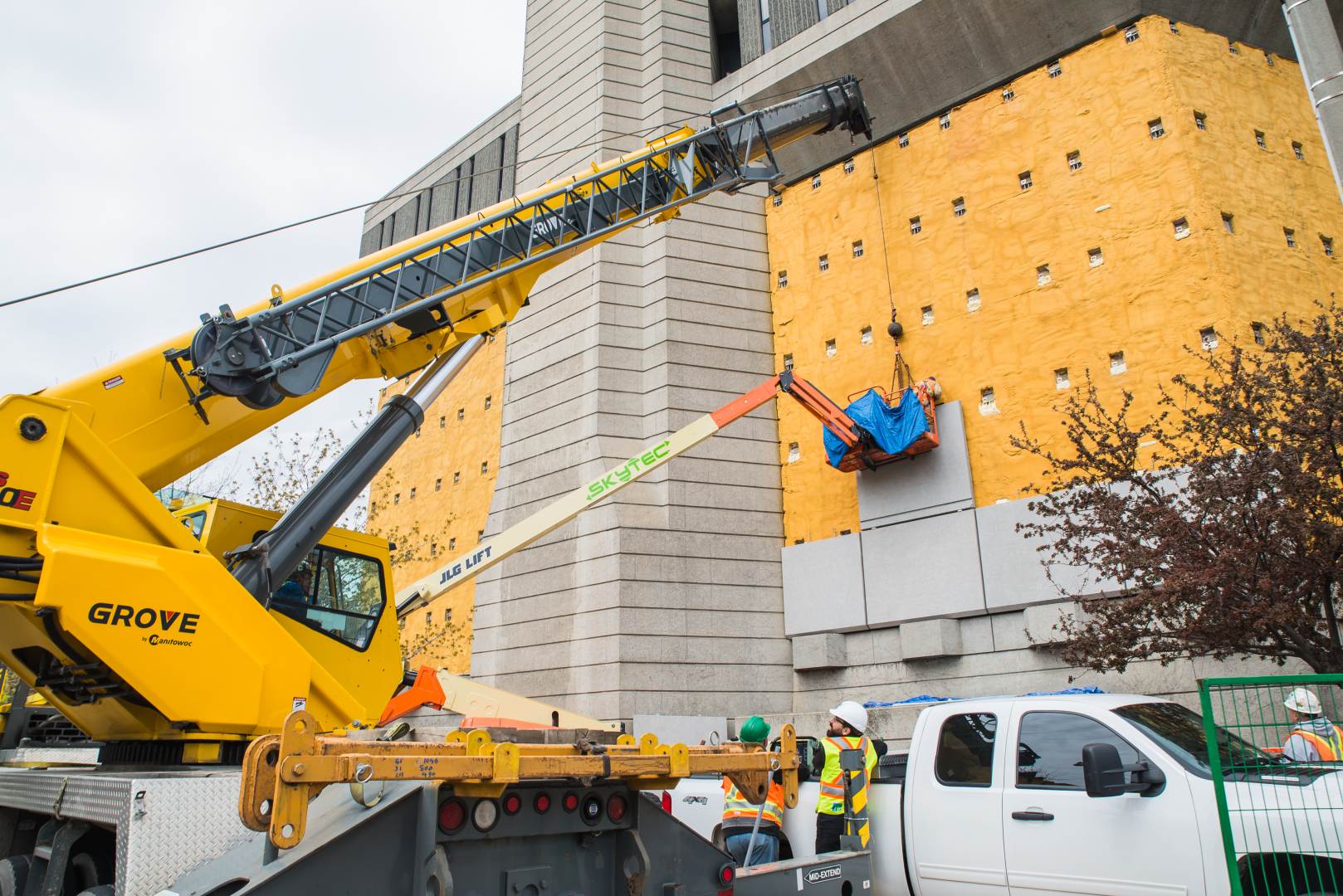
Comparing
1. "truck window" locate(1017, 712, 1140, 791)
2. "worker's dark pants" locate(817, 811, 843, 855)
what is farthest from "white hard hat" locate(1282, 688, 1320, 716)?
"worker's dark pants" locate(817, 811, 843, 855)

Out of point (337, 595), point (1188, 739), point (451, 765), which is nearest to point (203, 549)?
point (337, 595)

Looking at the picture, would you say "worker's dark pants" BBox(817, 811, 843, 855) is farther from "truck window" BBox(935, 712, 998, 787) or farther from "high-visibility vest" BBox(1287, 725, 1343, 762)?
"high-visibility vest" BBox(1287, 725, 1343, 762)

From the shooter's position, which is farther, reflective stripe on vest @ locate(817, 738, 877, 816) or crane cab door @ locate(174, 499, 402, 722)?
crane cab door @ locate(174, 499, 402, 722)

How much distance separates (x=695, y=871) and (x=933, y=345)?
17.6 metres

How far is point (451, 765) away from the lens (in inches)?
159

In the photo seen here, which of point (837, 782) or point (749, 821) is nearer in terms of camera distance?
point (837, 782)

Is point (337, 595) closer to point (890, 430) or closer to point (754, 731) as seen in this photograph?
point (754, 731)

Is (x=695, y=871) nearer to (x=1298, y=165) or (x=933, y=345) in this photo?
(x=933, y=345)

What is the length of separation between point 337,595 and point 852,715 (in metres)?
4.99

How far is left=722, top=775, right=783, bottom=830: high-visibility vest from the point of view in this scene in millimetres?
7355

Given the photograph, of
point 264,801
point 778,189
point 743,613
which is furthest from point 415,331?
point 778,189

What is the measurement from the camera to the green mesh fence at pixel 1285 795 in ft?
16.4

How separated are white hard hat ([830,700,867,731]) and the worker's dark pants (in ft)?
2.32

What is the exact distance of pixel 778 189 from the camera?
25594 millimetres
